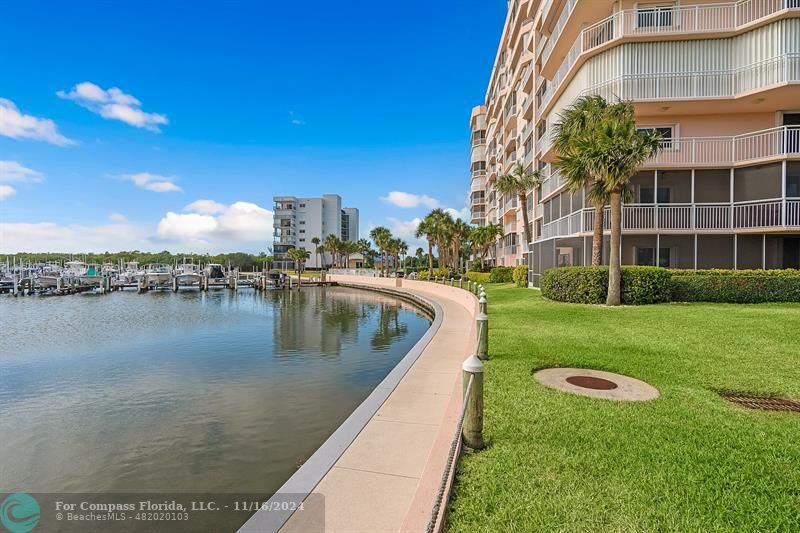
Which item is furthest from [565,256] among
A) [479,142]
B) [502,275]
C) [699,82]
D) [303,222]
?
[303,222]

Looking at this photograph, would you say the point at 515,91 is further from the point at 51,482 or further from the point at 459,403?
the point at 51,482

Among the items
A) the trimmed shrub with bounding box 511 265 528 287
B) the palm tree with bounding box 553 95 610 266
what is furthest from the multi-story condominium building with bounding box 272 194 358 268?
the palm tree with bounding box 553 95 610 266

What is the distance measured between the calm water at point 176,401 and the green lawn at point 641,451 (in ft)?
11.2

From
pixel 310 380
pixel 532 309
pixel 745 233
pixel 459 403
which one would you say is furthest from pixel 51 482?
pixel 745 233

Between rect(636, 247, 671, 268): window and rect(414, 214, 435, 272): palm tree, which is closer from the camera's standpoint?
rect(636, 247, 671, 268): window

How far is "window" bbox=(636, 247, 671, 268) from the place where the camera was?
62.5 ft

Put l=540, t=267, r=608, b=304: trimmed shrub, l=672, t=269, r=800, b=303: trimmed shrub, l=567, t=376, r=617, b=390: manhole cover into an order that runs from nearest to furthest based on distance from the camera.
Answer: l=567, t=376, r=617, b=390: manhole cover, l=672, t=269, r=800, b=303: trimmed shrub, l=540, t=267, r=608, b=304: trimmed shrub

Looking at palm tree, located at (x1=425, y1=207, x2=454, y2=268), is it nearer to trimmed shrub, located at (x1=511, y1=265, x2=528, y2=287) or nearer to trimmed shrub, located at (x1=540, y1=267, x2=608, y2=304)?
A: trimmed shrub, located at (x1=511, y1=265, x2=528, y2=287)

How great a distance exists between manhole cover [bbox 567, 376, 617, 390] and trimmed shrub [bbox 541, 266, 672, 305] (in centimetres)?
1007

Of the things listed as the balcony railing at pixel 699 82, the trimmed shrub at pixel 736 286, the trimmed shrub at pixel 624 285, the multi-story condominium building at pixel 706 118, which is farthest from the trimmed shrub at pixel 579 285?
the balcony railing at pixel 699 82

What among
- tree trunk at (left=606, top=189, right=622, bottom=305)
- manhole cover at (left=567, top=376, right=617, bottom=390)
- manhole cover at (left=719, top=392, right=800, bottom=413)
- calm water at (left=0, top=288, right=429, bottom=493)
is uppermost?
tree trunk at (left=606, top=189, right=622, bottom=305)

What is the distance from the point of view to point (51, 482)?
228 inches

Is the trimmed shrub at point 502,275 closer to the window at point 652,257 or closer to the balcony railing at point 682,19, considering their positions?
the window at point 652,257

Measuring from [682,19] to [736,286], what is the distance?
1275cm
